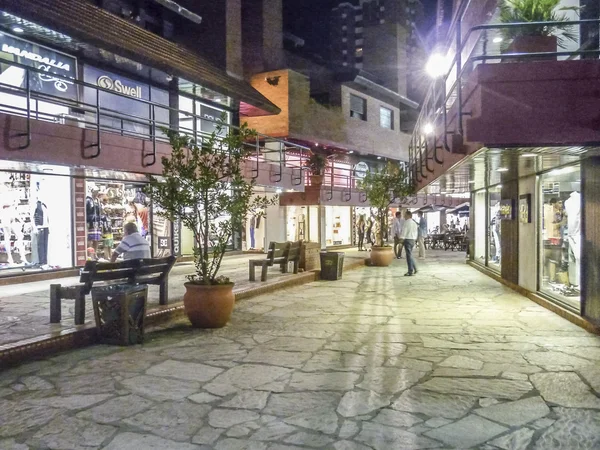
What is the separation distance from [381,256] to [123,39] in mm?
10495

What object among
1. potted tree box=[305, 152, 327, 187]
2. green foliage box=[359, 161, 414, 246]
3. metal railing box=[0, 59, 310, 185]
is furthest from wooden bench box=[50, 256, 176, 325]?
potted tree box=[305, 152, 327, 187]

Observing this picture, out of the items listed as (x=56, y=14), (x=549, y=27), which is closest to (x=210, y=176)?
(x=549, y=27)

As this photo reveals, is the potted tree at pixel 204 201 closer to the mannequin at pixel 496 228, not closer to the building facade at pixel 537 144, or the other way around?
the building facade at pixel 537 144

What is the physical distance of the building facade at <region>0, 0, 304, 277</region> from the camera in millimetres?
10398

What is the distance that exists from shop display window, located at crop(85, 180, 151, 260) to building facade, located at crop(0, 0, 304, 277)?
0.03 metres

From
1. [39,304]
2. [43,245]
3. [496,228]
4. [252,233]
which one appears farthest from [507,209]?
[252,233]

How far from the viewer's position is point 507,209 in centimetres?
1291

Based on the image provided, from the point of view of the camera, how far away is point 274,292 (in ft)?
41.1

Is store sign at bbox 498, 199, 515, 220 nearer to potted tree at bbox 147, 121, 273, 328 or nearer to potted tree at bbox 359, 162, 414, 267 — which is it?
potted tree at bbox 359, 162, 414, 267

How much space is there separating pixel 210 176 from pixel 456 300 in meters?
5.93

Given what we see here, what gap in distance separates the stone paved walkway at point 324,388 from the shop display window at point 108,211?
755 centimetres

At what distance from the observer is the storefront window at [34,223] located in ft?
43.0

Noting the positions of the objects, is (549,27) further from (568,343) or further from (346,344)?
(346,344)

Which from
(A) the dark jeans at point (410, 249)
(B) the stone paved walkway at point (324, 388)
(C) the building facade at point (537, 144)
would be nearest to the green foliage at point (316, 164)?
(A) the dark jeans at point (410, 249)
